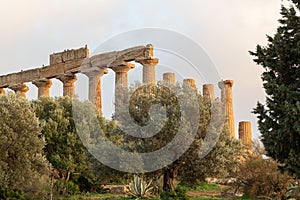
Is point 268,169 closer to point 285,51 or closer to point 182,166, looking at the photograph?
point 182,166

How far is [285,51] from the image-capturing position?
15.5 metres

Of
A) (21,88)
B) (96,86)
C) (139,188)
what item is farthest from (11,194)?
(21,88)

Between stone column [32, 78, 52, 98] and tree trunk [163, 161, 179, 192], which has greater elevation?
stone column [32, 78, 52, 98]

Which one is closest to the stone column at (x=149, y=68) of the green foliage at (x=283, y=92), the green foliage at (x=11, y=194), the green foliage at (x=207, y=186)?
the green foliage at (x=207, y=186)

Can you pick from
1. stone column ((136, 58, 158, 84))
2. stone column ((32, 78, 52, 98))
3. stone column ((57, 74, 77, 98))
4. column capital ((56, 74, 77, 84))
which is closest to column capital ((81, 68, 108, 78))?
column capital ((56, 74, 77, 84))

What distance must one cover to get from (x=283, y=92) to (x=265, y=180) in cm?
834

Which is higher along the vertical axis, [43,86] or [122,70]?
[122,70]

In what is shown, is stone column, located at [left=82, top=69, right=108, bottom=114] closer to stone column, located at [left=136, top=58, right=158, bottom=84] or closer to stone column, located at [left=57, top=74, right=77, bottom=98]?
stone column, located at [left=57, top=74, right=77, bottom=98]

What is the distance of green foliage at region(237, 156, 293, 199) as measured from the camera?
22578 millimetres

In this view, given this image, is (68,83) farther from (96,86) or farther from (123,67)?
(123,67)

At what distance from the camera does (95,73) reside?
118ft

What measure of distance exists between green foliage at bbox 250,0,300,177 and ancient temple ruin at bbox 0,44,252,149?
15.9 m

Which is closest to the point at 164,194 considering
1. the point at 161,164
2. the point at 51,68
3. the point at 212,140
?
the point at 161,164

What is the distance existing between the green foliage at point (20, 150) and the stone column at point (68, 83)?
1212 cm
